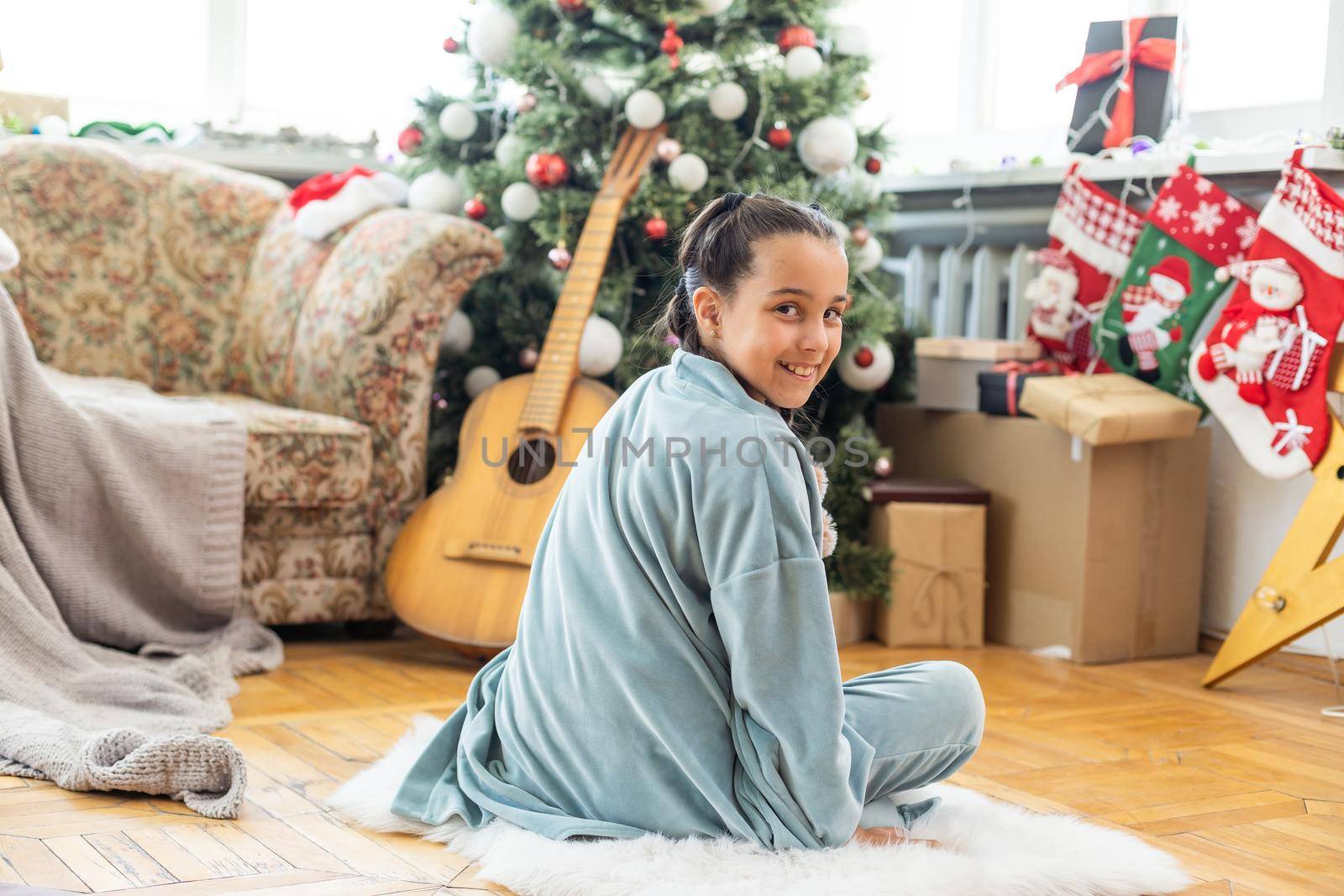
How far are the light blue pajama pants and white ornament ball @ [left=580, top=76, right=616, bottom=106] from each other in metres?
1.51

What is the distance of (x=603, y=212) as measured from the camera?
254cm

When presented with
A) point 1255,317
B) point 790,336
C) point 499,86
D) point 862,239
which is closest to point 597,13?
point 499,86

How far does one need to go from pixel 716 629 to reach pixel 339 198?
1729 mm

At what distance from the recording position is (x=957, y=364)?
280 centimetres

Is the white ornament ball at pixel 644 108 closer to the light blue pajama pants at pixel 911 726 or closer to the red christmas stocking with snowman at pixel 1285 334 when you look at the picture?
the red christmas stocking with snowman at pixel 1285 334

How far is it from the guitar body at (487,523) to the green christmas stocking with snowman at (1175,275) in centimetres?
97

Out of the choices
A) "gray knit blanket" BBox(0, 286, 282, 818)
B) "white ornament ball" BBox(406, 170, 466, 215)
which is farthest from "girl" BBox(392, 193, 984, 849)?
"white ornament ball" BBox(406, 170, 466, 215)

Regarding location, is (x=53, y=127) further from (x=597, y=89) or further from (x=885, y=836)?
(x=885, y=836)

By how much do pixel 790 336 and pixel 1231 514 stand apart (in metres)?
1.60

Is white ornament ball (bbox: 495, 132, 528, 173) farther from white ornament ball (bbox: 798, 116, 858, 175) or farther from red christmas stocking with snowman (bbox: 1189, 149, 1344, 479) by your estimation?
red christmas stocking with snowman (bbox: 1189, 149, 1344, 479)

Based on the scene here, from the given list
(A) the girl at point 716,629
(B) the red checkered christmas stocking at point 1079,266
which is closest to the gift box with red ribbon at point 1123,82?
(B) the red checkered christmas stocking at point 1079,266

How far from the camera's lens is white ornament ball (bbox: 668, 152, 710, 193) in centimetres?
253

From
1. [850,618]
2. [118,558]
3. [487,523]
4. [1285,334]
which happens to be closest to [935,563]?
[850,618]

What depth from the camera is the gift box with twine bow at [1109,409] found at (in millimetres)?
2330
